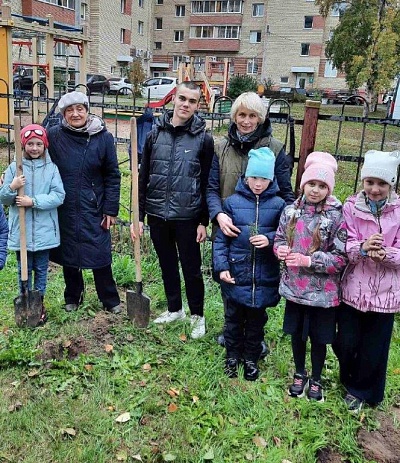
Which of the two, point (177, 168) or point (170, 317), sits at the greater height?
point (177, 168)

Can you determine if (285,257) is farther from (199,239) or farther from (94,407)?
(94,407)

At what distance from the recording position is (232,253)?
262 centimetres

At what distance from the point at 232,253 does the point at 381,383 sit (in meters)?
1.10

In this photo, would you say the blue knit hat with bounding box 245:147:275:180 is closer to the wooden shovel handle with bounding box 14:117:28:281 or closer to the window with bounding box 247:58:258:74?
the wooden shovel handle with bounding box 14:117:28:281

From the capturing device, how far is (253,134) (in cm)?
268

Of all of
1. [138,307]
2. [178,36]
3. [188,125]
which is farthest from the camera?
[178,36]

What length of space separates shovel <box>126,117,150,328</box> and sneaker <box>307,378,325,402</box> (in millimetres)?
1223

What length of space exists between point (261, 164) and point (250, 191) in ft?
0.58

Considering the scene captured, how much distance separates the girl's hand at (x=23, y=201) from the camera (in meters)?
2.96

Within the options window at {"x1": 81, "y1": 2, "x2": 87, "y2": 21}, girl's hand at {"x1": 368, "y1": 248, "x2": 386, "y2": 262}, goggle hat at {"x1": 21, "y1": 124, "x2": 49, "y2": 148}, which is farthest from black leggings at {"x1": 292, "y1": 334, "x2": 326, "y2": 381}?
window at {"x1": 81, "y1": 2, "x2": 87, "y2": 21}

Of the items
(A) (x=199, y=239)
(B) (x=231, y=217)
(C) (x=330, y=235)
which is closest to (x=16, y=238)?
(A) (x=199, y=239)

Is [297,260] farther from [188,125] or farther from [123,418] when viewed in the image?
[123,418]

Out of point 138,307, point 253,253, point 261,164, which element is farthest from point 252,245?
point 138,307

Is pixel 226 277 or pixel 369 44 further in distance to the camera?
pixel 369 44
